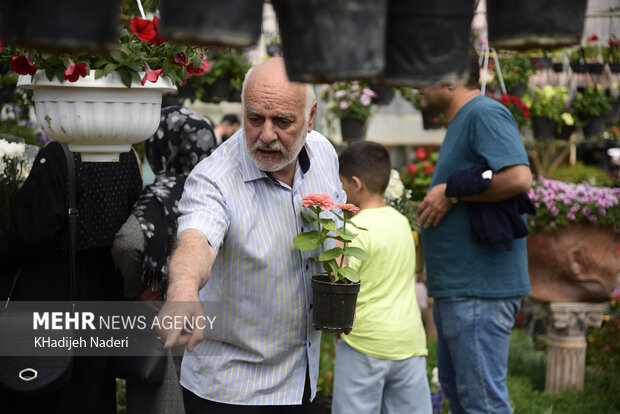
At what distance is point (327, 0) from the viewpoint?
740 millimetres

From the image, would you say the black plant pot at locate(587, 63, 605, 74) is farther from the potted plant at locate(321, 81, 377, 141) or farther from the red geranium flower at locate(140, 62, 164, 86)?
the red geranium flower at locate(140, 62, 164, 86)

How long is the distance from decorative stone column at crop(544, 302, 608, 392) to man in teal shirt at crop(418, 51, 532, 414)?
5.82ft

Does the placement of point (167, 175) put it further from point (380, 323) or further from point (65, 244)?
point (380, 323)

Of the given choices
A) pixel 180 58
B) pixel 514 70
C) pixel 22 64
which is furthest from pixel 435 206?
pixel 514 70

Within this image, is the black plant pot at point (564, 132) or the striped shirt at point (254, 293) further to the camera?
the black plant pot at point (564, 132)

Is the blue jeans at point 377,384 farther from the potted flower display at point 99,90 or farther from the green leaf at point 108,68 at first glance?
the green leaf at point 108,68

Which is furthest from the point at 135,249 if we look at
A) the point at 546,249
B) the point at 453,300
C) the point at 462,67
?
the point at 546,249

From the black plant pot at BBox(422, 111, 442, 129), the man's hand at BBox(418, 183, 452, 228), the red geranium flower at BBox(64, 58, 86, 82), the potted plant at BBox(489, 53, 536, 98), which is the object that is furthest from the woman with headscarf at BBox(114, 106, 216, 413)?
the potted plant at BBox(489, 53, 536, 98)

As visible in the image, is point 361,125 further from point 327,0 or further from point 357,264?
point 327,0

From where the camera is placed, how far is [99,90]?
1.94 meters

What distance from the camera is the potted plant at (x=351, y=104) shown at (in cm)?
580

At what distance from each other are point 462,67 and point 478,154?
2.15 m

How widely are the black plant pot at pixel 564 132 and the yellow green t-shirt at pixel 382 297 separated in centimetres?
368

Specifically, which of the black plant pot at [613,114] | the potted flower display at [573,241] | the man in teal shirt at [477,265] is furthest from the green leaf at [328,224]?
the black plant pot at [613,114]
